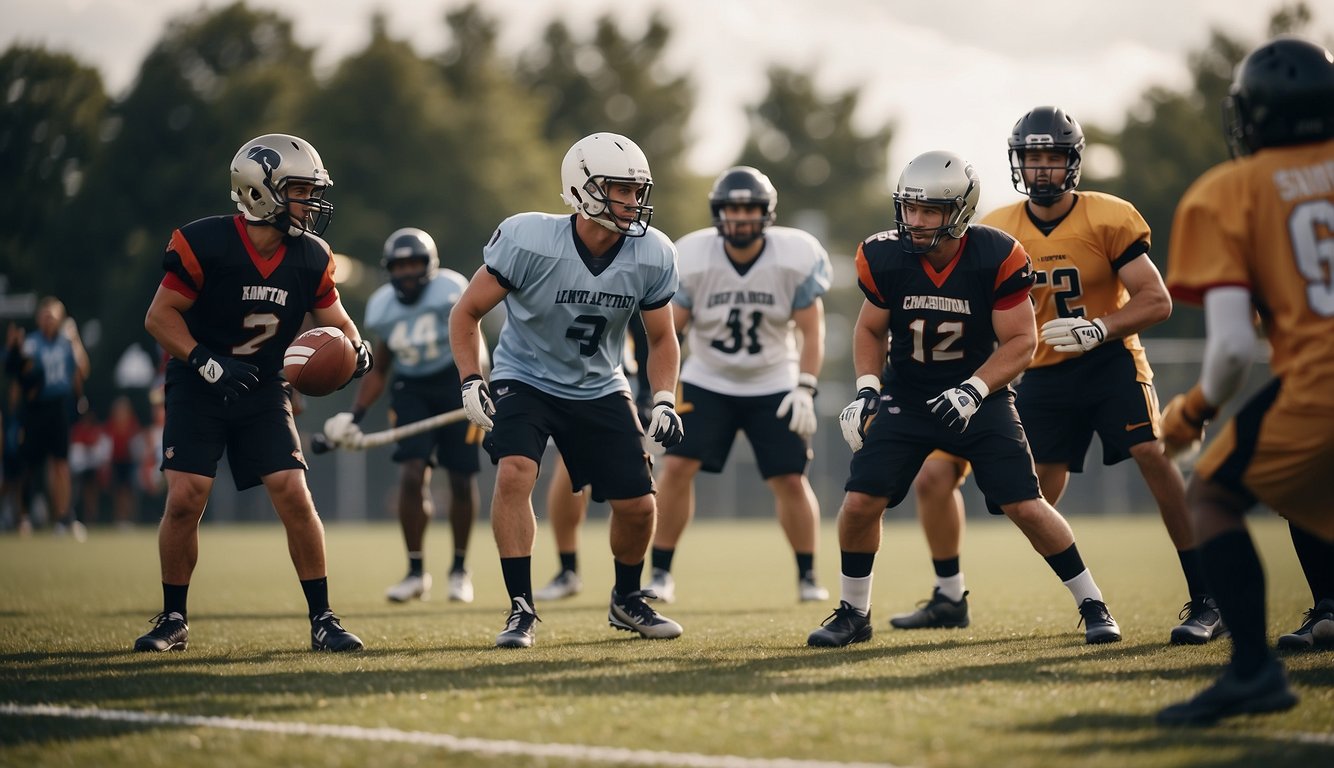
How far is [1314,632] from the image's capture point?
575cm

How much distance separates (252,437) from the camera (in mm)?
5895

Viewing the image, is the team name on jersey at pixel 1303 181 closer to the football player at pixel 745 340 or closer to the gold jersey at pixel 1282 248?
the gold jersey at pixel 1282 248

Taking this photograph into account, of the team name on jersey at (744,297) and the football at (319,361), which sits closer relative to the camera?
the football at (319,361)

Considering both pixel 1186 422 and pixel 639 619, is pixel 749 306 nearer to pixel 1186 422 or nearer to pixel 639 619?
pixel 639 619

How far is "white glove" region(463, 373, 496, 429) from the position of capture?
5.87 metres

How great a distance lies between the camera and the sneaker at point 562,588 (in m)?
8.75

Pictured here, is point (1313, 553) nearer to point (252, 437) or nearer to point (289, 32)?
point (252, 437)

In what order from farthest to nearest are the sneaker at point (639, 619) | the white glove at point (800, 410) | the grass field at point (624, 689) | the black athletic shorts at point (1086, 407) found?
the white glove at point (800, 410) → the sneaker at point (639, 619) → the black athletic shorts at point (1086, 407) → the grass field at point (624, 689)

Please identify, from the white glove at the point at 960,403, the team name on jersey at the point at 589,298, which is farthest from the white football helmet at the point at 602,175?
the white glove at the point at 960,403

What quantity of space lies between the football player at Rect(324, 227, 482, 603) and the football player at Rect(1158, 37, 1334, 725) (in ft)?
17.9

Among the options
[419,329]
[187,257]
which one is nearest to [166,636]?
[187,257]

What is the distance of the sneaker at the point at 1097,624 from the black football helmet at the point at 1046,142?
1726mm

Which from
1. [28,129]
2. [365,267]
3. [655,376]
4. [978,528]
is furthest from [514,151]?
[655,376]

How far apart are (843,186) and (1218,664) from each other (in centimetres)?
4989
